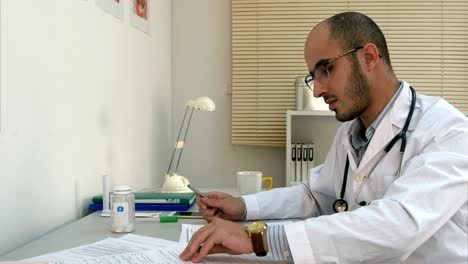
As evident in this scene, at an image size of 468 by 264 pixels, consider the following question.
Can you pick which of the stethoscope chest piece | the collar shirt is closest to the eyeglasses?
the collar shirt

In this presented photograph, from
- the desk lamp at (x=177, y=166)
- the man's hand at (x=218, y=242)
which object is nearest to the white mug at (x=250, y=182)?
the desk lamp at (x=177, y=166)

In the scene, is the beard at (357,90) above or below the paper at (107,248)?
above

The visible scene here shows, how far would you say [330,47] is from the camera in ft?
4.03

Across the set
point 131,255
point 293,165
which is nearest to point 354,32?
point 131,255

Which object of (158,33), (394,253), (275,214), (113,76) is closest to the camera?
(394,253)

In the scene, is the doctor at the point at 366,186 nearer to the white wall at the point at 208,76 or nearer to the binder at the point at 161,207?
the binder at the point at 161,207

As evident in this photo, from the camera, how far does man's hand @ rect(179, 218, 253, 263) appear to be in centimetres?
95

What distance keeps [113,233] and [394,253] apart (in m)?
0.78

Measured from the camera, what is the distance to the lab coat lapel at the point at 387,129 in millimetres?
1185

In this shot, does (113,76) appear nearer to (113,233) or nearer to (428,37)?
(113,233)

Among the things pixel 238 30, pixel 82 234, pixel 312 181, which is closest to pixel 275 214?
pixel 312 181

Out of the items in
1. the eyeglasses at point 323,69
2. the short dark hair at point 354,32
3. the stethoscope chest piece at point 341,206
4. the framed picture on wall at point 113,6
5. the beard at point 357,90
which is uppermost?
the framed picture on wall at point 113,6

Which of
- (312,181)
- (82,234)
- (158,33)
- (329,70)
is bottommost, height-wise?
(82,234)

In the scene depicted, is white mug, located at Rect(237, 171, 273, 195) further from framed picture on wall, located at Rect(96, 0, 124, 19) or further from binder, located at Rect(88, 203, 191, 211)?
framed picture on wall, located at Rect(96, 0, 124, 19)
